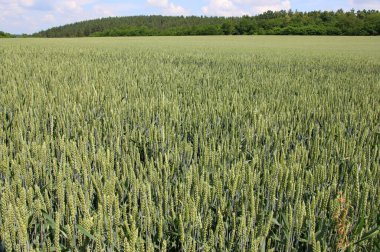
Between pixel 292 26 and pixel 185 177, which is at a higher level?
pixel 292 26

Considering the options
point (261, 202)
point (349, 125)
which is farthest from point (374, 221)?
point (349, 125)

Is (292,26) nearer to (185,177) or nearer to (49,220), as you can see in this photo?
(185,177)

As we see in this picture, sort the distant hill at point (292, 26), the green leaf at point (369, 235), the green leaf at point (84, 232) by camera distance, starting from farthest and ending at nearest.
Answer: the distant hill at point (292, 26)
the green leaf at point (369, 235)
the green leaf at point (84, 232)

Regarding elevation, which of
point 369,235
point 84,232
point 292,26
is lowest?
point 369,235

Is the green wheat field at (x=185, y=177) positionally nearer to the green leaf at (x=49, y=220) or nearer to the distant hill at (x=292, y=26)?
the green leaf at (x=49, y=220)

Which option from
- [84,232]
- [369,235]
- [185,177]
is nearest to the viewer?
[84,232]

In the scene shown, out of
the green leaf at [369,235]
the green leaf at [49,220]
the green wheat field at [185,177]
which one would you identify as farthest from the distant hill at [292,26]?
the green leaf at [49,220]

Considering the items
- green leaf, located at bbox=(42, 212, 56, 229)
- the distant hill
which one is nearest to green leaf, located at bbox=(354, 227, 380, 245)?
green leaf, located at bbox=(42, 212, 56, 229)

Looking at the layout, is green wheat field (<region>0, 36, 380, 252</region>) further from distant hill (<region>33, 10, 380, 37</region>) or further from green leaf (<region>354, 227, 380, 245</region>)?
distant hill (<region>33, 10, 380, 37</region>)

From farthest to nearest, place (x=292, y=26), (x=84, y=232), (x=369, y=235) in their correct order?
(x=292, y=26)
(x=369, y=235)
(x=84, y=232)

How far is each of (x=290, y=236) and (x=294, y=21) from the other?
5149cm

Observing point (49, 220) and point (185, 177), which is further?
point (185, 177)

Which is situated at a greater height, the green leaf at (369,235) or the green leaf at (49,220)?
the green leaf at (49,220)

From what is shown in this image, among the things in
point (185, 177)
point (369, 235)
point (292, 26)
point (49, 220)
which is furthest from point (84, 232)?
point (292, 26)
